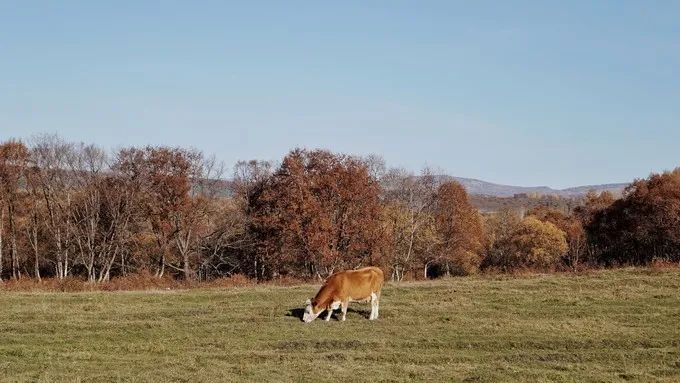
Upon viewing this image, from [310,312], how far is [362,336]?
3330 millimetres

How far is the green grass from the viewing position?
15852 mm

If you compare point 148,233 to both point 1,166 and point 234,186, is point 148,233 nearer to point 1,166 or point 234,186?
point 234,186

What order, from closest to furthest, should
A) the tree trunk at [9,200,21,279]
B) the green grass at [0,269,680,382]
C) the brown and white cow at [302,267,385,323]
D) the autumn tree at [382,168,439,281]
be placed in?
the green grass at [0,269,680,382] < the brown and white cow at [302,267,385,323] < the tree trunk at [9,200,21,279] < the autumn tree at [382,168,439,281]

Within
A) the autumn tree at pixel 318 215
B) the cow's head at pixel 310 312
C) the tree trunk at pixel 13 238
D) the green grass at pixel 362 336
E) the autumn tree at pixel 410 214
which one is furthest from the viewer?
the autumn tree at pixel 410 214

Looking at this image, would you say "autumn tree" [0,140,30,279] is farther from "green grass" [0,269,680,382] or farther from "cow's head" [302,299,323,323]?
"cow's head" [302,299,323,323]

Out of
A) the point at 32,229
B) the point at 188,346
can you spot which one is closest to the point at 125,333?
the point at 188,346

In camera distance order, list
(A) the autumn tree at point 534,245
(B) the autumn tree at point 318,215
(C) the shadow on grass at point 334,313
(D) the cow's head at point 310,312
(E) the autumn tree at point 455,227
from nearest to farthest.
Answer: (D) the cow's head at point 310,312
(C) the shadow on grass at point 334,313
(B) the autumn tree at point 318,215
(E) the autumn tree at point 455,227
(A) the autumn tree at point 534,245

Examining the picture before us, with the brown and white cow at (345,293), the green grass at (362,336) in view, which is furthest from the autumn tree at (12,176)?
the brown and white cow at (345,293)

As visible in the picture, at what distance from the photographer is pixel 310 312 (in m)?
23.4

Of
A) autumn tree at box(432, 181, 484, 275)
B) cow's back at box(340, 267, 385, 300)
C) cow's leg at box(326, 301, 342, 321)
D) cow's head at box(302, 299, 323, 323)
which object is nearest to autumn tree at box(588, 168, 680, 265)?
autumn tree at box(432, 181, 484, 275)

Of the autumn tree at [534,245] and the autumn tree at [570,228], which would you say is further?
the autumn tree at [534,245]

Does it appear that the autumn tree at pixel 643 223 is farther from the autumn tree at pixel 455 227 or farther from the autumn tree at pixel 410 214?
the autumn tree at pixel 410 214

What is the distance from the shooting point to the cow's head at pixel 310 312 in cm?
2328

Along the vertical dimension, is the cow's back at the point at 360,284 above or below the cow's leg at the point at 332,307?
above
